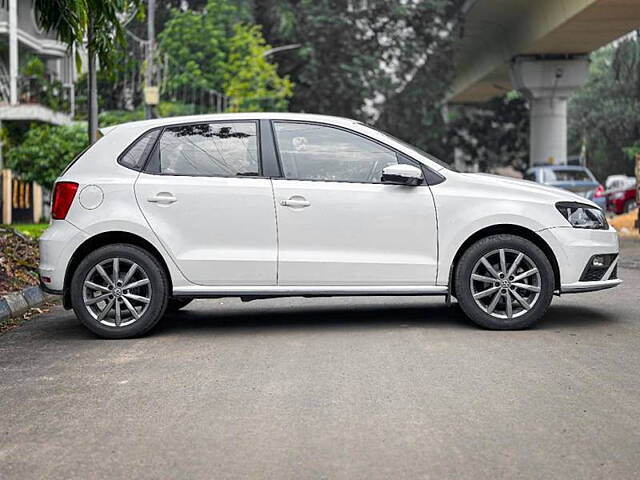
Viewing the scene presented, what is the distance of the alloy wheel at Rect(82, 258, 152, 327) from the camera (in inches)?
327

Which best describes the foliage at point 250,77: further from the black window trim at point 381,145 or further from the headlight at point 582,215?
the headlight at point 582,215

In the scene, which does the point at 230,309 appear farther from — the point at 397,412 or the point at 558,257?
the point at 397,412

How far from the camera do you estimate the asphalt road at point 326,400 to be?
4.74 m

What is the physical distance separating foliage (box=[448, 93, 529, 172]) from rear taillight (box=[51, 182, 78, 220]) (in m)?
56.8

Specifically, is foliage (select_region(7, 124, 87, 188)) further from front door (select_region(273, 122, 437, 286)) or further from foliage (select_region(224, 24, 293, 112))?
front door (select_region(273, 122, 437, 286))

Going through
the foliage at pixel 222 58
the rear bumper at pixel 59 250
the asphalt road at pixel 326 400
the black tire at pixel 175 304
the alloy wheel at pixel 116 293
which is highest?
the foliage at pixel 222 58

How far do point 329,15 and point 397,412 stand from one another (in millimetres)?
37908

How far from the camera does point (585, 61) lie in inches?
1505

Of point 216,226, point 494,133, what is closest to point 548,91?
point 494,133

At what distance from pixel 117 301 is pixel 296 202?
159cm

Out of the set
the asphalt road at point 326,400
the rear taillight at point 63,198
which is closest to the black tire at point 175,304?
the asphalt road at point 326,400

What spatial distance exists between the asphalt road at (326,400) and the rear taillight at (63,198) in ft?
3.26

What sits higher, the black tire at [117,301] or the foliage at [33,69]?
the foliage at [33,69]

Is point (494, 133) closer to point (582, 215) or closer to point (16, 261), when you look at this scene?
point (16, 261)
